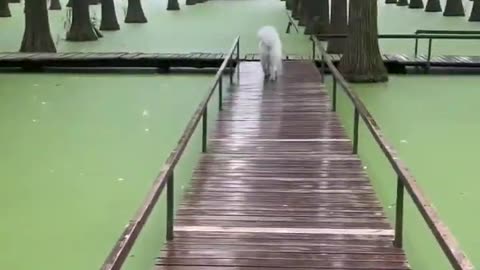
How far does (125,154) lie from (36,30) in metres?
9.00

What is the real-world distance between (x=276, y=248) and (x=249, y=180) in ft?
5.43

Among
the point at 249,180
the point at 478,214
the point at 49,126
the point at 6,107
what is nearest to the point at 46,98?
the point at 6,107

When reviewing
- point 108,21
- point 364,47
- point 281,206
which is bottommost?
point 281,206

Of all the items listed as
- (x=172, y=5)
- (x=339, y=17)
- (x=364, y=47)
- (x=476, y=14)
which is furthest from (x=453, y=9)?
(x=364, y=47)

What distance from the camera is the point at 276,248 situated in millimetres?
4730

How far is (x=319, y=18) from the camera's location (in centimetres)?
2056

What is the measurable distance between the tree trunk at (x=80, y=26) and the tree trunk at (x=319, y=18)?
5585 mm

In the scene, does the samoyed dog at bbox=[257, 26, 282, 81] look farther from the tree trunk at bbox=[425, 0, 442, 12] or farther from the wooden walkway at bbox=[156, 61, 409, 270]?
the tree trunk at bbox=[425, 0, 442, 12]

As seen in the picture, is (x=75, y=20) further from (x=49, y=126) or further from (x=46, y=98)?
(x=49, y=126)

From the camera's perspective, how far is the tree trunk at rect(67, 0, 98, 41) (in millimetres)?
19641

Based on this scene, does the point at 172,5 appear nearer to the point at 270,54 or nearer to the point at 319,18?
the point at 319,18

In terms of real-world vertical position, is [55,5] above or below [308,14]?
below

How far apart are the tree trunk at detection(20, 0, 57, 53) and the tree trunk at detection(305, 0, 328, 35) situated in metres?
6.64

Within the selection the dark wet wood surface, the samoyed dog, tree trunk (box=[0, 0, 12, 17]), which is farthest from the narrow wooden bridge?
tree trunk (box=[0, 0, 12, 17])
